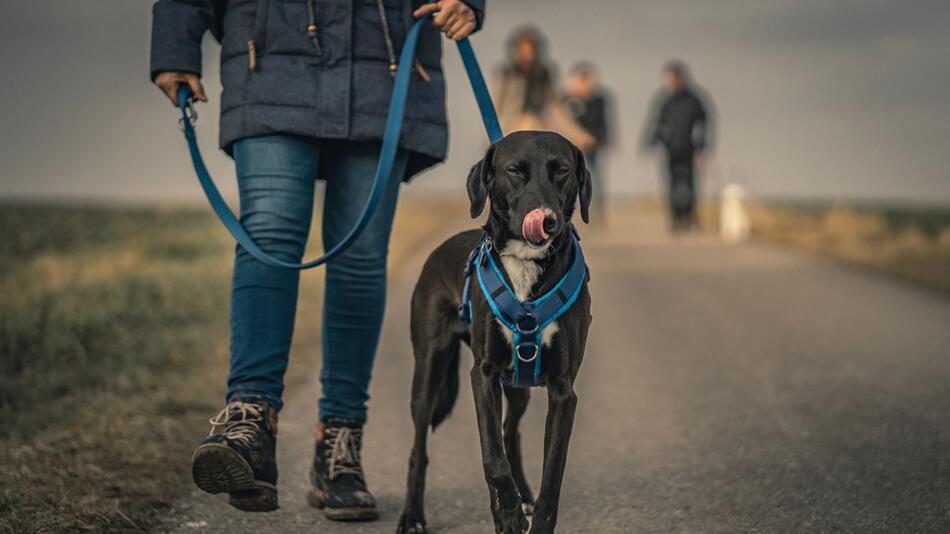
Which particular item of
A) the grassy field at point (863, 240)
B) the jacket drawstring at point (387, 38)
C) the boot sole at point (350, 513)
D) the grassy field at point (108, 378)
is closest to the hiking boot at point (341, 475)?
the boot sole at point (350, 513)

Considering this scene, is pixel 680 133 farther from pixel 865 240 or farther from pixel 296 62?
pixel 296 62

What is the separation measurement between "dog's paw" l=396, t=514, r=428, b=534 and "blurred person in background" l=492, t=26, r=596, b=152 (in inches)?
430

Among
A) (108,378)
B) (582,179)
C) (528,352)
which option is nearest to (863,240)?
(108,378)

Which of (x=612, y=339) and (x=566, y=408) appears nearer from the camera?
(x=566, y=408)

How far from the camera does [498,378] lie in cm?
347

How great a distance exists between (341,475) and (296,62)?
1.44 metres

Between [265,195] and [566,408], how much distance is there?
125cm

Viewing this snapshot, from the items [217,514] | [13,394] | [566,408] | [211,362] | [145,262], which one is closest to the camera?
[566,408]

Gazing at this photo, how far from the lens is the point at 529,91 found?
1446cm

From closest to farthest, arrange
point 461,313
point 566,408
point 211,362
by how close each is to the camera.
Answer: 1. point 566,408
2. point 461,313
3. point 211,362

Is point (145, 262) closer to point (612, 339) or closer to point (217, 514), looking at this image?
point (612, 339)

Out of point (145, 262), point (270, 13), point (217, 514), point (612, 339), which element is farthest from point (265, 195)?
point (145, 262)

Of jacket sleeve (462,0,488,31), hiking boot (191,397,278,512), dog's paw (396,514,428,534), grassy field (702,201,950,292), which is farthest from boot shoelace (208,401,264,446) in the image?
grassy field (702,201,950,292)

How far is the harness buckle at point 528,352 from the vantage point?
3.34 m
